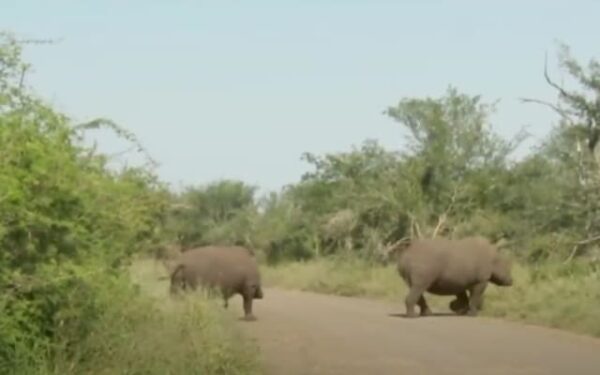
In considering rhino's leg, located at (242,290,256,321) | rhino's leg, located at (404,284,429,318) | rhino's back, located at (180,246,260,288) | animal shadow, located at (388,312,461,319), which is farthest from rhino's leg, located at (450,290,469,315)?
rhino's leg, located at (242,290,256,321)

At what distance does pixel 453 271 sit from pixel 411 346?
30.8 feet

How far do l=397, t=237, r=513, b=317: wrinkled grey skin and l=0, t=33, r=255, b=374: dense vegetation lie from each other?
42.2 ft

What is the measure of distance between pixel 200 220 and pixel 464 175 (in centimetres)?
2544

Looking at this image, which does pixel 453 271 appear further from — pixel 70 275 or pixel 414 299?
pixel 70 275

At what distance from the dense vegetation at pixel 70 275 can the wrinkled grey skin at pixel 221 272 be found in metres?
11.2

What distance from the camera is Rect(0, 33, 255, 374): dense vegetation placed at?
34.2 feet

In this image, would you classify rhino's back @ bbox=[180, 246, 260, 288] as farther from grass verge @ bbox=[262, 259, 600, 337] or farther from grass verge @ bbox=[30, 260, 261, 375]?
grass verge @ bbox=[30, 260, 261, 375]

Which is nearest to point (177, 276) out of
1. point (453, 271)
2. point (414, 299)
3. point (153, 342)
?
point (414, 299)

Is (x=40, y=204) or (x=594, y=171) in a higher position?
(x=594, y=171)

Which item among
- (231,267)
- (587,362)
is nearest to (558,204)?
(231,267)

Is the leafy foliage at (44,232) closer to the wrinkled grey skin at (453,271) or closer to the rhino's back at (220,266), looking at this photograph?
the rhino's back at (220,266)

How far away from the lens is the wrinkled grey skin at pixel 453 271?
26.4m

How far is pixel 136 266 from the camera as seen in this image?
693 inches

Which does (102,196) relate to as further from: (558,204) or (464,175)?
(464,175)
